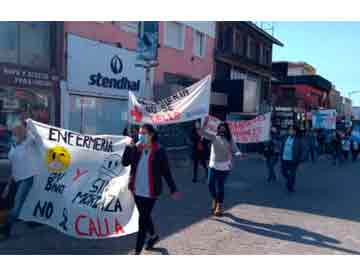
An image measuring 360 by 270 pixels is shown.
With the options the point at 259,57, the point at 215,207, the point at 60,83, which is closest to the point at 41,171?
the point at 215,207

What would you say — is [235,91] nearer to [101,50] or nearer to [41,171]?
[101,50]

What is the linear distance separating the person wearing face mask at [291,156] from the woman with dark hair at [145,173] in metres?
5.81

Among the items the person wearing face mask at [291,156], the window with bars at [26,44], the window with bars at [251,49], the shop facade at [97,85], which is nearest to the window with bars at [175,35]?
the shop facade at [97,85]

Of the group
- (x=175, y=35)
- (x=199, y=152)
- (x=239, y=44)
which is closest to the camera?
(x=199, y=152)

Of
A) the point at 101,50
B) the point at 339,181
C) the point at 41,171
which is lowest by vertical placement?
the point at 339,181

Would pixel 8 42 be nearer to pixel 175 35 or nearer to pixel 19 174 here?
pixel 19 174

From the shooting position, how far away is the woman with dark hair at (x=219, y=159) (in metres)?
6.91

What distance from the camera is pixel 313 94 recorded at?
39.6 metres

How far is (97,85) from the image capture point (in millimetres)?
13320

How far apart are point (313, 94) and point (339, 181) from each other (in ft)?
97.1

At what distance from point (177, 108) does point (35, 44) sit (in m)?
6.80

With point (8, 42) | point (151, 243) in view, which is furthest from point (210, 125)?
point (8, 42)

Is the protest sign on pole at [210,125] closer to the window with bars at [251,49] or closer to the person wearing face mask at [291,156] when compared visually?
the person wearing face mask at [291,156]

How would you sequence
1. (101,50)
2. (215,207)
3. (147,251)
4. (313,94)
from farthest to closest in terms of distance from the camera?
(313,94) < (101,50) < (215,207) < (147,251)
